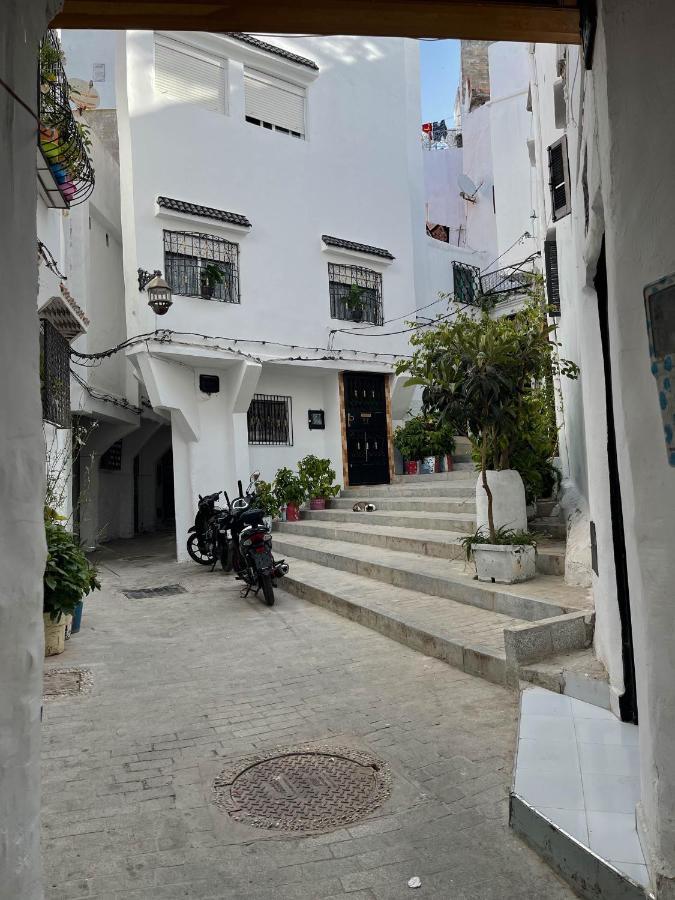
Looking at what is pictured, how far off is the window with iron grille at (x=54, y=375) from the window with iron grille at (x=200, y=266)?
2508 mm

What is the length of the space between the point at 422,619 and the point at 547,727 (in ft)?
7.93

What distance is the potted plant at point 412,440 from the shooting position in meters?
14.3

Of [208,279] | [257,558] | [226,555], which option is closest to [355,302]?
[208,279]

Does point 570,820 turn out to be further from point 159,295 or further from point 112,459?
point 112,459

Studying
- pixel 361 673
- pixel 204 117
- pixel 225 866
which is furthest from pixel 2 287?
pixel 204 117

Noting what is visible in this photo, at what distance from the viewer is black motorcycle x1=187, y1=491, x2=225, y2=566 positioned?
11047 millimetres

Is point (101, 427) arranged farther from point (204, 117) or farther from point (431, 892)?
point (431, 892)

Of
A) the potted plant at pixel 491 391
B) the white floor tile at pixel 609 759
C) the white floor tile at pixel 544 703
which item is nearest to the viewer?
the white floor tile at pixel 609 759

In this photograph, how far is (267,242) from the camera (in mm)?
13750

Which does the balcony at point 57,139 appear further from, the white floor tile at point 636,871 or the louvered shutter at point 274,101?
the white floor tile at point 636,871

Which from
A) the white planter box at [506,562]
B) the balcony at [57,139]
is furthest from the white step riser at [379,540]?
the balcony at [57,139]

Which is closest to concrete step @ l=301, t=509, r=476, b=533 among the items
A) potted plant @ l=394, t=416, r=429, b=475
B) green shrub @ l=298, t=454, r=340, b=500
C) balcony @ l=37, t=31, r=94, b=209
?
green shrub @ l=298, t=454, r=340, b=500

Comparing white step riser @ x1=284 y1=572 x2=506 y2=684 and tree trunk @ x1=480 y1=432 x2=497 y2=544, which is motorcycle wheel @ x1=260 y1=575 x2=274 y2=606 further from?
tree trunk @ x1=480 y1=432 x2=497 y2=544

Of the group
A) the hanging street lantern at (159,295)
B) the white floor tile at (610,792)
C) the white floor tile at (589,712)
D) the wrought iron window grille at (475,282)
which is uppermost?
the wrought iron window grille at (475,282)
